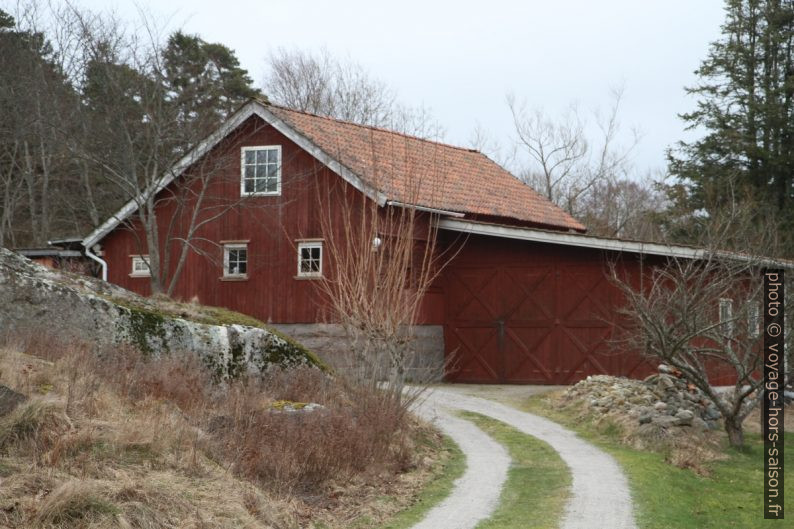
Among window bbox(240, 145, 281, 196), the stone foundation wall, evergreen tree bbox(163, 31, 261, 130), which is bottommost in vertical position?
the stone foundation wall

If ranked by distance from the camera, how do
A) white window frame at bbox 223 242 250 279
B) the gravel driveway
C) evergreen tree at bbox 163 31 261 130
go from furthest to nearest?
evergreen tree at bbox 163 31 261 130
white window frame at bbox 223 242 250 279
the gravel driveway

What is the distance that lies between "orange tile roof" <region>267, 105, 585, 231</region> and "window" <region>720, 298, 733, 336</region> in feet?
20.2

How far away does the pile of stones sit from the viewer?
1509 centimetres

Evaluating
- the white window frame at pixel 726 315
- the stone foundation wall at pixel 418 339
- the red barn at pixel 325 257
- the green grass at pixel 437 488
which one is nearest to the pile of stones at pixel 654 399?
the white window frame at pixel 726 315

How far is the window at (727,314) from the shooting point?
15664mm

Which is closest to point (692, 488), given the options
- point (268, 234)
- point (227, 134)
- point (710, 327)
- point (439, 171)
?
point (710, 327)

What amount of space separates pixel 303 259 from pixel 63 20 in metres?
10.5

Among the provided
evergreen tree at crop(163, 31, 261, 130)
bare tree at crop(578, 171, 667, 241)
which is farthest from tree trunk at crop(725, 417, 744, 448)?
bare tree at crop(578, 171, 667, 241)

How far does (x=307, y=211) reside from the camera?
21891 millimetres

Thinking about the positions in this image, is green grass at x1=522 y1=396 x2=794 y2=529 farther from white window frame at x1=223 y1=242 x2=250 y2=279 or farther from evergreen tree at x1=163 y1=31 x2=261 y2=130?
evergreen tree at x1=163 y1=31 x2=261 y2=130

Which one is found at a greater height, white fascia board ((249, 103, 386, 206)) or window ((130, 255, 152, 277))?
white fascia board ((249, 103, 386, 206))

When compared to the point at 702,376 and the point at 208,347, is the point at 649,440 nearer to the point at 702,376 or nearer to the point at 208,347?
the point at 702,376

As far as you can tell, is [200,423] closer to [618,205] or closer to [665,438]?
[665,438]

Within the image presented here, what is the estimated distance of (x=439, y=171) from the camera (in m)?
23.6
